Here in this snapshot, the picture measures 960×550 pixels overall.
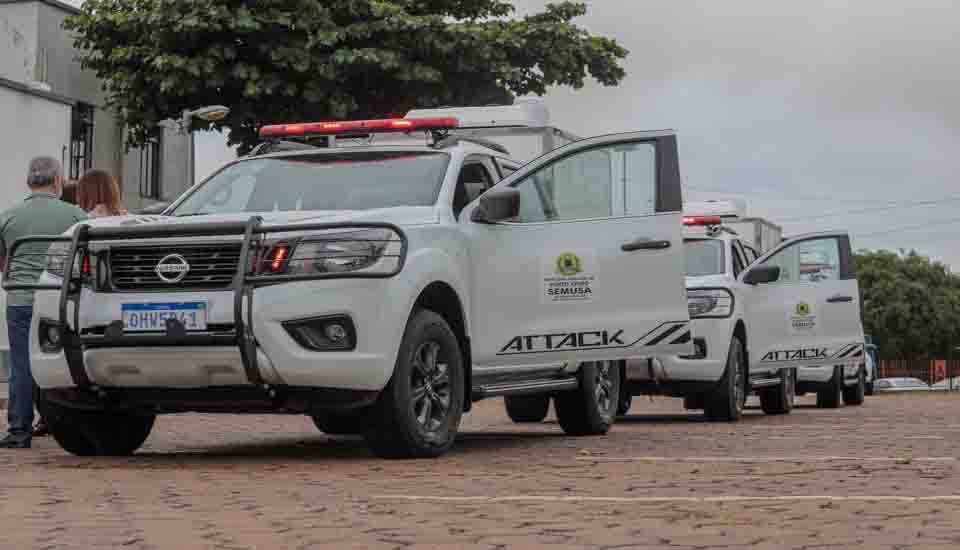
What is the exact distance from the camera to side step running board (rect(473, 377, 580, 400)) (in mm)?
9969

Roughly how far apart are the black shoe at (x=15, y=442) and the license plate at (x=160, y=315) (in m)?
2.15

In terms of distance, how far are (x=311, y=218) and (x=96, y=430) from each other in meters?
1.91

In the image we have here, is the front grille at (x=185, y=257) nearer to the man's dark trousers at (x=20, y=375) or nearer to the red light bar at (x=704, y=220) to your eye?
the man's dark trousers at (x=20, y=375)

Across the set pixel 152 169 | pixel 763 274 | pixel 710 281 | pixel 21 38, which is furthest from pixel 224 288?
pixel 152 169

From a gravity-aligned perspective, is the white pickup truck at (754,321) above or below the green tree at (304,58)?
below

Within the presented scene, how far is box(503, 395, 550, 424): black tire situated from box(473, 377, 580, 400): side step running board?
9.44 feet

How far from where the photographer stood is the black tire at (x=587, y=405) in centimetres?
1184

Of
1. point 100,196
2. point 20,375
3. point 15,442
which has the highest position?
point 100,196

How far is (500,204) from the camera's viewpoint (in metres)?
9.63

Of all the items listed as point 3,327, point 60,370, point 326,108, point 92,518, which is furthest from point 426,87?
point 92,518

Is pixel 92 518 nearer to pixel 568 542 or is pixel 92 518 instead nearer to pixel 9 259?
pixel 568 542

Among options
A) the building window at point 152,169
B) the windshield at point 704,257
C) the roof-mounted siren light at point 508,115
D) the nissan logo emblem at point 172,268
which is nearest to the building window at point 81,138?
the building window at point 152,169

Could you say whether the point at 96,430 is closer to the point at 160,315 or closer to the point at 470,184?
the point at 160,315

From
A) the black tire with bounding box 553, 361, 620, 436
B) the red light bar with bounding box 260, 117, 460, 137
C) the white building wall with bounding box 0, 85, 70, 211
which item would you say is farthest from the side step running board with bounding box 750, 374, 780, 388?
the white building wall with bounding box 0, 85, 70, 211
